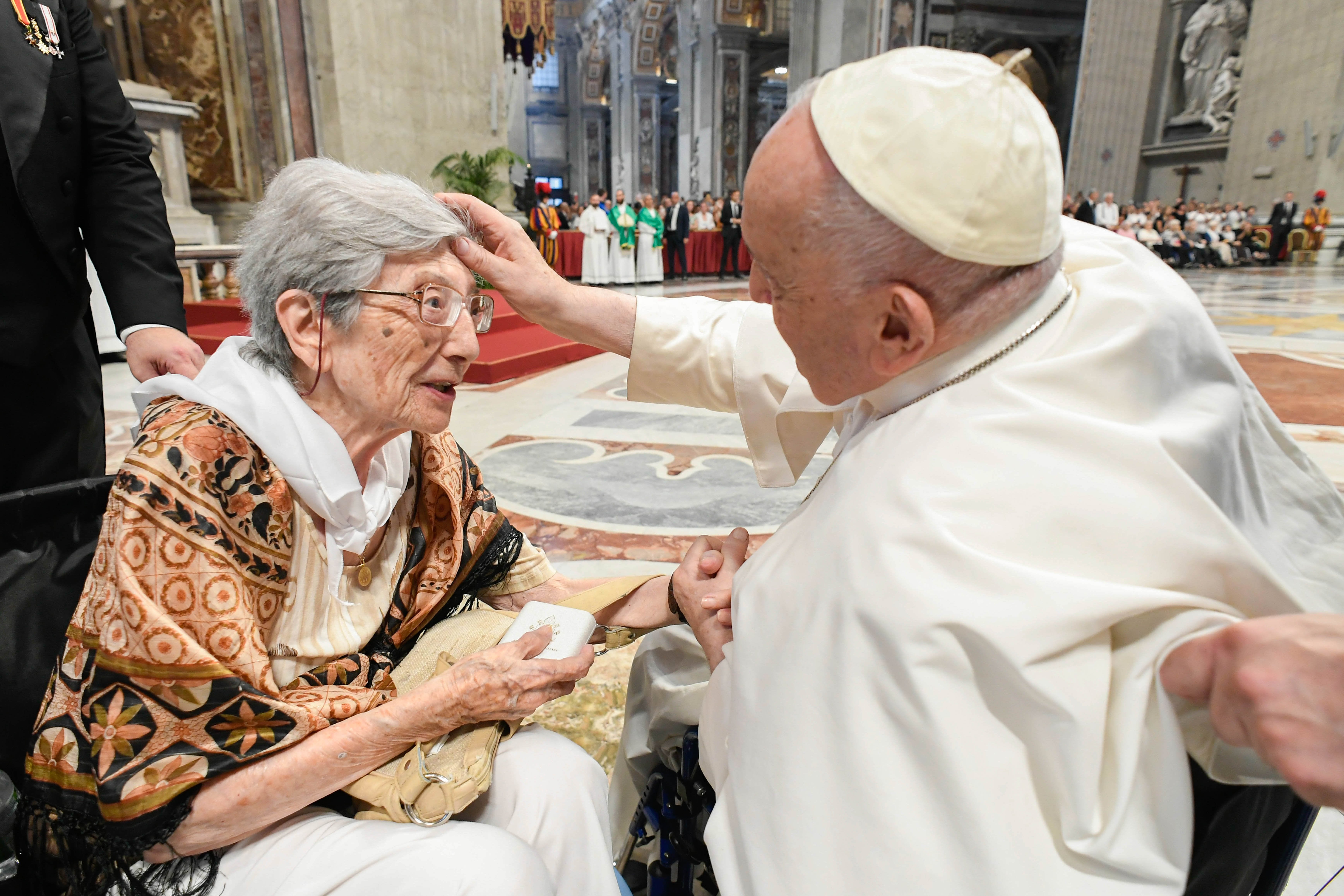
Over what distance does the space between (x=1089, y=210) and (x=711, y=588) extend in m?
19.5

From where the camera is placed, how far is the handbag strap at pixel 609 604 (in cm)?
169

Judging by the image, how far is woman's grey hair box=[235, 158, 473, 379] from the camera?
135cm

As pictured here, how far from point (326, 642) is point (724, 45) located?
88.0ft

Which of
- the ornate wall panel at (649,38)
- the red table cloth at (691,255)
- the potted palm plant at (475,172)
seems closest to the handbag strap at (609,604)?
the potted palm plant at (475,172)

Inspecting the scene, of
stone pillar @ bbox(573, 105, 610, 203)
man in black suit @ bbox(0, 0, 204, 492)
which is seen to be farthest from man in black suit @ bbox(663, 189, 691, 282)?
stone pillar @ bbox(573, 105, 610, 203)

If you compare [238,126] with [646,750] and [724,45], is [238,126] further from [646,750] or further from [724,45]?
[724,45]

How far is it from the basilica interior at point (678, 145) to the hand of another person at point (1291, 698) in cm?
58

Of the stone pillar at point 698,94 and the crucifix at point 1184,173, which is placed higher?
the stone pillar at point 698,94

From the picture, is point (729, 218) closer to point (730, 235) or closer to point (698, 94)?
point (730, 235)

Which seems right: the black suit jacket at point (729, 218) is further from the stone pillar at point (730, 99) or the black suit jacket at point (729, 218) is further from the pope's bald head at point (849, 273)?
the pope's bald head at point (849, 273)

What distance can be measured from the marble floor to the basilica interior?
14 millimetres

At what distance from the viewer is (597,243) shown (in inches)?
621

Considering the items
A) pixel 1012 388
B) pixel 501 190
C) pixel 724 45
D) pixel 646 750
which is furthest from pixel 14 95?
pixel 724 45

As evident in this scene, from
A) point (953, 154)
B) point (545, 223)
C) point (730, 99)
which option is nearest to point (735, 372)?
point (953, 154)
